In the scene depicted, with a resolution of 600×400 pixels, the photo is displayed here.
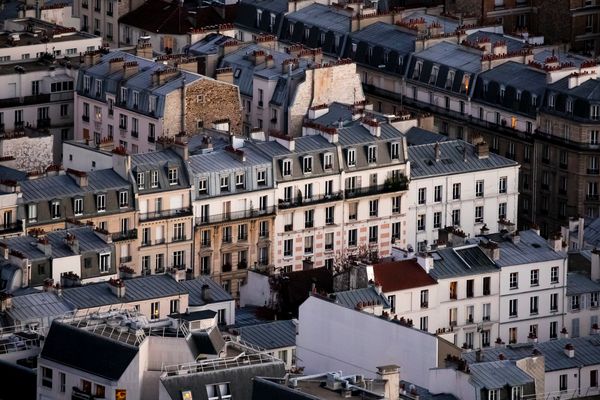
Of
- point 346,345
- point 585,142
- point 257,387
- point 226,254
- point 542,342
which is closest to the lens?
point 257,387

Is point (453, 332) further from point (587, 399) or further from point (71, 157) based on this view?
point (71, 157)

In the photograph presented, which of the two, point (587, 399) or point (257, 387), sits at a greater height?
point (257, 387)

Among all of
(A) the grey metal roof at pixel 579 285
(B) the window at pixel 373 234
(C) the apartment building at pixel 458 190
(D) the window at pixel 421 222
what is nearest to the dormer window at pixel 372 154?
(C) the apartment building at pixel 458 190

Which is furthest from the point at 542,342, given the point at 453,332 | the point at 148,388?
the point at 148,388

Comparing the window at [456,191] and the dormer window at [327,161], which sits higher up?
the dormer window at [327,161]

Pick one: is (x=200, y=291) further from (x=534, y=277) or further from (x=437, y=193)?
(x=437, y=193)

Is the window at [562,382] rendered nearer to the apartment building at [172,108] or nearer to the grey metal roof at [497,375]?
the grey metal roof at [497,375]

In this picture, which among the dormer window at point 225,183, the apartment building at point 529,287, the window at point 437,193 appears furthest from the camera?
Result: the window at point 437,193

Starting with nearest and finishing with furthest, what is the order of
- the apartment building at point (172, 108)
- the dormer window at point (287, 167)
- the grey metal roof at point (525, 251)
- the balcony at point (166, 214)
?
the grey metal roof at point (525, 251) → the balcony at point (166, 214) → the dormer window at point (287, 167) → the apartment building at point (172, 108)

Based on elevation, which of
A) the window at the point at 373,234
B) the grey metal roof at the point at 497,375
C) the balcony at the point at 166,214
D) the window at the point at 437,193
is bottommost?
the window at the point at 373,234
